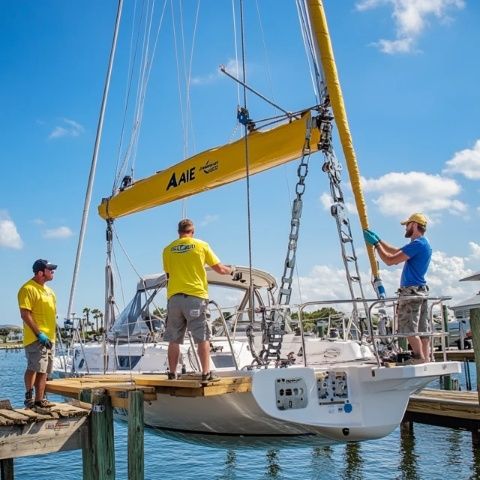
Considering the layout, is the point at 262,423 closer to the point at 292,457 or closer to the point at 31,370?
the point at 31,370

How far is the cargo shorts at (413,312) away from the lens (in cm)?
A: 743

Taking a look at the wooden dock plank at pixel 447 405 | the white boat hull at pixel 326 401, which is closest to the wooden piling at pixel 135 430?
the white boat hull at pixel 326 401

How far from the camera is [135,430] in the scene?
7.06 metres

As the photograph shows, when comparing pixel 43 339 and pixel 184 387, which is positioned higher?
pixel 43 339

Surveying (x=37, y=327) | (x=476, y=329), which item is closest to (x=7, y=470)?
(x=37, y=327)

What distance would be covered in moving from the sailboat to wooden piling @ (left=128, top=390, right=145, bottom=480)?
367 mm

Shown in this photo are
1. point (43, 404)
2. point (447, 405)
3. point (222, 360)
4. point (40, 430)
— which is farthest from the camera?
point (447, 405)

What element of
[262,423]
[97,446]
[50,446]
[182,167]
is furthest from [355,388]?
[182,167]

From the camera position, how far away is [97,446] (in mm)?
7098

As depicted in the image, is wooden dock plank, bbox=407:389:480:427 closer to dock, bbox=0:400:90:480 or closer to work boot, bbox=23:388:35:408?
dock, bbox=0:400:90:480

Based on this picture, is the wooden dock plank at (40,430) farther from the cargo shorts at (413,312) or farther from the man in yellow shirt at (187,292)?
the cargo shorts at (413,312)

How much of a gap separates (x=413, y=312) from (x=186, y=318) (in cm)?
264

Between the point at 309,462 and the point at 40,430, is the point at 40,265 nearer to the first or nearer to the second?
the point at 40,430

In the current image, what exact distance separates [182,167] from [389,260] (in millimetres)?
5484
